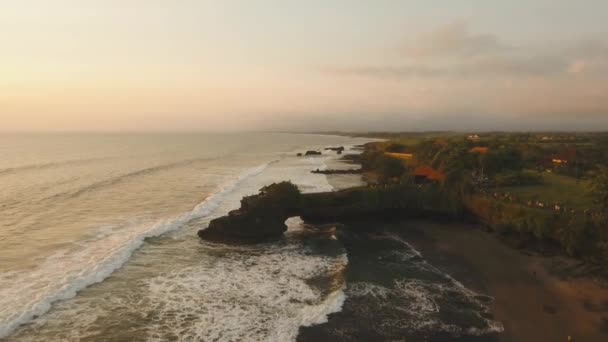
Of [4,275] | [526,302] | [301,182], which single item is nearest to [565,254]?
[526,302]

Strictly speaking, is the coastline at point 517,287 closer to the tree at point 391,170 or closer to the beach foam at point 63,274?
the beach foam at point 63,274

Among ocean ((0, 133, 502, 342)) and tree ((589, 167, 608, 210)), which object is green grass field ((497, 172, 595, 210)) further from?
ocean ((0, 133, 502, 342))

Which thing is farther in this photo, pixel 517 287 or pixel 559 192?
pixel 559 192

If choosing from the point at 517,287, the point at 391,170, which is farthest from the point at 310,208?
the point at 391,170

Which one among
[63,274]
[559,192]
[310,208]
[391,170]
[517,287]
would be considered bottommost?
[517,287]

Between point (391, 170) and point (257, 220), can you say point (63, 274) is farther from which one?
point (391, 170)

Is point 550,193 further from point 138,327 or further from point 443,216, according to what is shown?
point 138,327

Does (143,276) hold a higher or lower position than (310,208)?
lower
